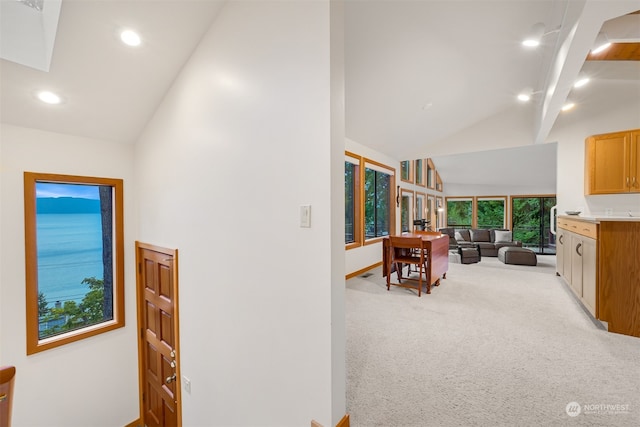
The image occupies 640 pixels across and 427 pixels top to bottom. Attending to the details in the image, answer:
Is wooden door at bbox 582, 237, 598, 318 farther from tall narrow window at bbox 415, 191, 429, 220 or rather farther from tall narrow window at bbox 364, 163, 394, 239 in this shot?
tall narrow window at bbox 415, 191, 429, 220

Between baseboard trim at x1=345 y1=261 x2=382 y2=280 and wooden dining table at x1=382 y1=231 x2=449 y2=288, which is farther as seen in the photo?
baseboard trim at x1=345 y1=261 x2=382 y2=280

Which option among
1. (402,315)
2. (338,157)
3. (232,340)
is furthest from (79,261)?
(402,315)

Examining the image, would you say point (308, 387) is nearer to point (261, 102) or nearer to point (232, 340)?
point (232, 340)

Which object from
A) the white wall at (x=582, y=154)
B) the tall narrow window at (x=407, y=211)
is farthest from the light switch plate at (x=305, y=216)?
the tall narrow window at (x=407, y=211)

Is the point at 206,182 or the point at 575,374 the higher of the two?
the point at 206,182

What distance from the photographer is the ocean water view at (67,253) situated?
254 cm

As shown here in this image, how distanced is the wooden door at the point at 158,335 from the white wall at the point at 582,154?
6.05 metres

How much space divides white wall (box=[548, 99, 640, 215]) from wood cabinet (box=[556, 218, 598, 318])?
2.87 feet

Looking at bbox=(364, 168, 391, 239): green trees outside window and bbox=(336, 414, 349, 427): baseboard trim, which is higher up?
bbox=(364, 168, 391, 239): green trees outside window

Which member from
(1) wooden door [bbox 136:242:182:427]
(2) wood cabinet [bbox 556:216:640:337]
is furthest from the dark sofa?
(1) wooden door [bbox 136:242:182:427]

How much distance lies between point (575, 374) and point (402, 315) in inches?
56.9

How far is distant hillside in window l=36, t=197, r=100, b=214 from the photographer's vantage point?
8.27 ft

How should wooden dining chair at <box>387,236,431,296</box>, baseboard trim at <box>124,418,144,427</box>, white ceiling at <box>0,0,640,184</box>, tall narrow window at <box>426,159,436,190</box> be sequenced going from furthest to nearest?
tall narrow window at <box>426,159,436,190</box> → wooden dining chair at <box>387,236,431,296</box> → baseboard trim at <box>124,418,144,427</box> → white ceiling at <box>0,0,640,184</box>

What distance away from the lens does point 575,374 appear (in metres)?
1.87
